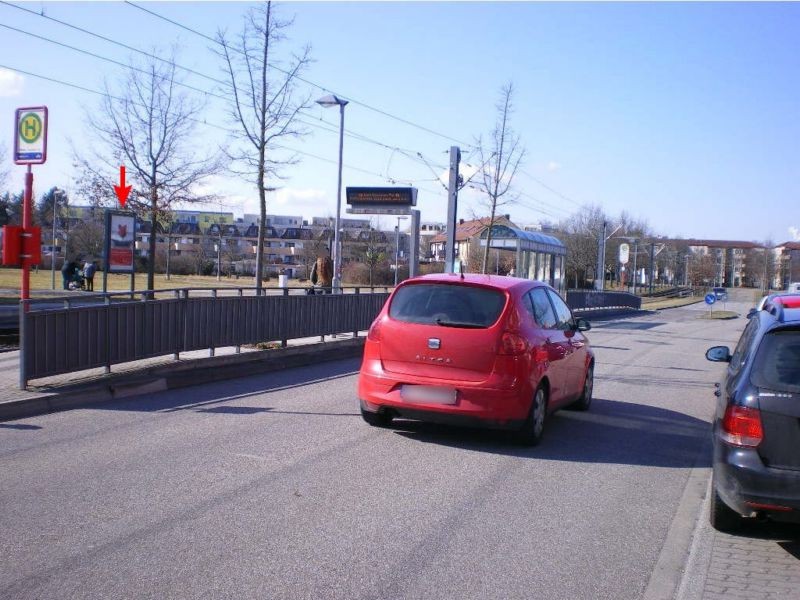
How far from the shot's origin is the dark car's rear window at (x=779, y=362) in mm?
4875

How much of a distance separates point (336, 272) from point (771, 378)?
58.1ft

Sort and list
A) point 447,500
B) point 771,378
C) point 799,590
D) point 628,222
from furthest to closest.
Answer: point 628,222
point 447,500
point 771,378
point 799,590

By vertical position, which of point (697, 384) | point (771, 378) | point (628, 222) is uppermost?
point (628, 222)

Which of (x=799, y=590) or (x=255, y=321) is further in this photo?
(x=255, y=321)

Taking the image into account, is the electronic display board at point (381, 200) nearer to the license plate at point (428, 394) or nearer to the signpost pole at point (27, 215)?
the signpost pole at point (27, 215)

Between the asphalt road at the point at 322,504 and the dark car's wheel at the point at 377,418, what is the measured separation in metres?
0.10

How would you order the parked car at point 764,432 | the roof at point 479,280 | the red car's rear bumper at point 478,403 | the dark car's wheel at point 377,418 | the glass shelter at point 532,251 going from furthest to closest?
1. the glass shelter at point 532,251
2. the dark car's wheel at point 377,418
3. the roof at point 479,280
4. the red car's rear bumper at point 478,403
5. the parked car at point 764,432

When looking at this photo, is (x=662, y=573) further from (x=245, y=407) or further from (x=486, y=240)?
(x=486, y=240)

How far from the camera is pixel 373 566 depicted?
4480 mm

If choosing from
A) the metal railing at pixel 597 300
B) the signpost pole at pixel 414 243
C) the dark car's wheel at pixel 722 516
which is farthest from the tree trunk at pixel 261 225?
the metal railing at pixel 597 300

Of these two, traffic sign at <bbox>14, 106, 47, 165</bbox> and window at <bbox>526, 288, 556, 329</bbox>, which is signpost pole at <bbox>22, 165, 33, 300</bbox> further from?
window at <bbox>526, 288, 556, 329</bbox>

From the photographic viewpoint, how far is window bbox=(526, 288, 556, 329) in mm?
8242

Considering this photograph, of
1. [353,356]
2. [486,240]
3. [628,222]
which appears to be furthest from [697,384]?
[628,222]

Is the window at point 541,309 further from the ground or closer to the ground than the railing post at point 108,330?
further from the ground
